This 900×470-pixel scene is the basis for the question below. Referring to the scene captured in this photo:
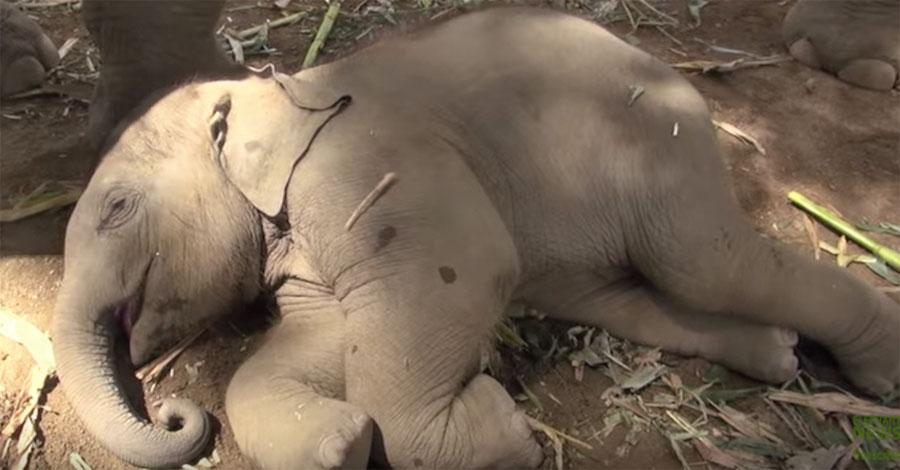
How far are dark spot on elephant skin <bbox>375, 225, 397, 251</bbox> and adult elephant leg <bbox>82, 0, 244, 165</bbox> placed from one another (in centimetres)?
95

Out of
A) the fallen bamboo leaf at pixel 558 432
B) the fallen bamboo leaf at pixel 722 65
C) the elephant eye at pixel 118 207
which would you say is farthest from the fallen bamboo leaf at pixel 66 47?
the fallen bamboo leaf at pixel 558 432

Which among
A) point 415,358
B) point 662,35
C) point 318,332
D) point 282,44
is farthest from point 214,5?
point 662,35

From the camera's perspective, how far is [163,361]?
2.79 meters

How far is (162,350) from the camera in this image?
9.10ft

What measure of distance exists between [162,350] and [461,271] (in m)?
0.91

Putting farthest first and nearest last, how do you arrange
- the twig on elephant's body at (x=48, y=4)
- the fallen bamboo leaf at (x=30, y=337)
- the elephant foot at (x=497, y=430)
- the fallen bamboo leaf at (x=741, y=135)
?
1. the twig on elephant's body at (x=48, y=4)
2. the fallen bamboo leaf at (x=741, y=135)
3. the fallen bamboo leaf at (x=30, y=337)
4. the elephant foot at (x=497, y=430)

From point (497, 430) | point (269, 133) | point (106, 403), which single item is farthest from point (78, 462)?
point (497, 430)

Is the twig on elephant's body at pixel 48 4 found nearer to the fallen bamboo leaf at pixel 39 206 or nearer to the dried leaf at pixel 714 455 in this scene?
the fallen bamboo leaf at pixel 39 206

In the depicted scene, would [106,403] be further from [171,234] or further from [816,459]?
[816,459]

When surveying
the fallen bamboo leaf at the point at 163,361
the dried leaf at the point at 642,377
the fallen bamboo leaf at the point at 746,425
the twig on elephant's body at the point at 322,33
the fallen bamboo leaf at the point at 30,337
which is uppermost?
the twig on elephant's body at the point at 322,33

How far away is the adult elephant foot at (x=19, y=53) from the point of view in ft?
12.4

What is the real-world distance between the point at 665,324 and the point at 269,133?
122 cm

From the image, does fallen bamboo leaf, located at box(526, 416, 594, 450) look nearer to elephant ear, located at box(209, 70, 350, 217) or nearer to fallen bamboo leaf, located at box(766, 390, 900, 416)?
fallen bamboo leaf, located at box(766, 390, 900, 416)

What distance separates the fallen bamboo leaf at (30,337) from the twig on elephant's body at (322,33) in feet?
4.51
